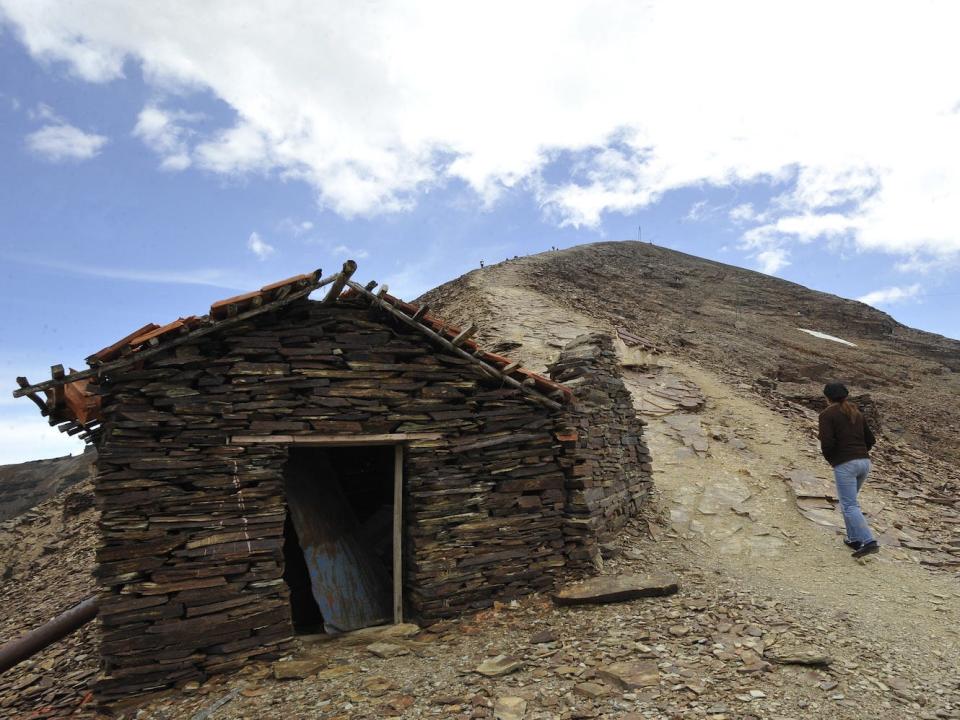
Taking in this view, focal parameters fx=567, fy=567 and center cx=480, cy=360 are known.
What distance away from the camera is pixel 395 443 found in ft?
21.1

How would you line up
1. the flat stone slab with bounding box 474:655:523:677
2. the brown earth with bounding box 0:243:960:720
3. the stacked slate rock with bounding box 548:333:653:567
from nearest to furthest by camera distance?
the brown earth with bounding box 0:243:960:720 → the flat stone slab with bounding box 474:655:523:677 → the stacked slate rock with bounding box 548:333:653:567

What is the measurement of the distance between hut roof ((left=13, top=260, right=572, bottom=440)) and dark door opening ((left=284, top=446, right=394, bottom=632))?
2238mm

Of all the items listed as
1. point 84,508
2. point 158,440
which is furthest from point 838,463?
point 84,508

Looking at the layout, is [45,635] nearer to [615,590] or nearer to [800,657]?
[615,590]

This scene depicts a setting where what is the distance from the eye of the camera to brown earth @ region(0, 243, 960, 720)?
467cm

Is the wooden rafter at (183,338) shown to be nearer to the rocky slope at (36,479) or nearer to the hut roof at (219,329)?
the hut roof at (219,329)

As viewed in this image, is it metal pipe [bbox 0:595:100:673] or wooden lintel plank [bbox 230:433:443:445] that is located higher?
wooden lintel plank [bbox 230:433:443:445]

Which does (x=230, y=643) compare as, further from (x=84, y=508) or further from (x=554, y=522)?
(x=84, y=508)

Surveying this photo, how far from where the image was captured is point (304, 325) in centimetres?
619

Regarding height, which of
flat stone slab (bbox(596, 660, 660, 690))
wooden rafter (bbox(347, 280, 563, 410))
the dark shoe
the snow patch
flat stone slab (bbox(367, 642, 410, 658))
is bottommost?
flat stone slab (bbox(596, 660, 660, 690))

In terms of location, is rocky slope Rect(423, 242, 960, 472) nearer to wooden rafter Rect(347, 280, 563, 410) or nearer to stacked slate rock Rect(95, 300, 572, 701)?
wooden rafter Rect(347, 280, 563, 410)

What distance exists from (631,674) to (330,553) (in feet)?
12.3

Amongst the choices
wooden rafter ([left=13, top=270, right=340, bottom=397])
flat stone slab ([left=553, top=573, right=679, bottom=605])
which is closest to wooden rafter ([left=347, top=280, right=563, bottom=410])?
wooden rafter ([left=13, top=270, right=340, bottom=397])

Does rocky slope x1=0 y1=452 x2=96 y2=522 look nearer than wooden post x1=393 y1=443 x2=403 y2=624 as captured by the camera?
No
